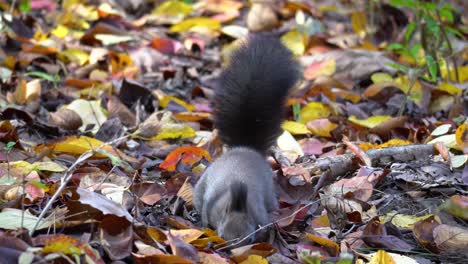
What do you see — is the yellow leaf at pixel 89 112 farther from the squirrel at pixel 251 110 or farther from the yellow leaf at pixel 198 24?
the yellow leaf at pixel 198 24

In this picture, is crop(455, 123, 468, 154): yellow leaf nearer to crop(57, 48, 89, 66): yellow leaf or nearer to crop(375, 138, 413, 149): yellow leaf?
crop(375, 138, 413, 149): yellow leaf

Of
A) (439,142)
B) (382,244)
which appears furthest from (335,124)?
(382,244)

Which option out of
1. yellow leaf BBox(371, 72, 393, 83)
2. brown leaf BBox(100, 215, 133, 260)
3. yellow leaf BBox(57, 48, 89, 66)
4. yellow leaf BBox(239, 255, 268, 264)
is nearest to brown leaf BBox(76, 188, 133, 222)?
brown leaf BBox(100, 215, 133, 260)

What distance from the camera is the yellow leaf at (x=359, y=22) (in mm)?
7041

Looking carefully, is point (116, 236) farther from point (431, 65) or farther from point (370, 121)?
point (431, 65)

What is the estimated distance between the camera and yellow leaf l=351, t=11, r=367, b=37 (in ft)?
23.1

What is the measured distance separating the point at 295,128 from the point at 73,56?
197 centimetres

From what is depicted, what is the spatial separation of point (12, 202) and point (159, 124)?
5.04 ft

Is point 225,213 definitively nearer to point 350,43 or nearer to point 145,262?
point 145,262

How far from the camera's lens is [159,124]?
179 inches

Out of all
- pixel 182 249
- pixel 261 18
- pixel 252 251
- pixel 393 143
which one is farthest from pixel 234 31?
pixel 182 249

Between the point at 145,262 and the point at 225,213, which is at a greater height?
the point at 145,262

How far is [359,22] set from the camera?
7.09 metres

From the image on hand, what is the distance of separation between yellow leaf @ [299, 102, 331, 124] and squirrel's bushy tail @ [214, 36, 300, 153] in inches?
36.7
